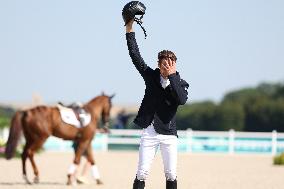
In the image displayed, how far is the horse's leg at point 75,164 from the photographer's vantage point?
54.5 ft

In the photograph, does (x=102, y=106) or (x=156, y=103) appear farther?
(x=102, y=106)

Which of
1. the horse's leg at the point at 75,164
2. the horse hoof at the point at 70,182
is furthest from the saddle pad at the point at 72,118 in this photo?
the horse hoof at the point at 70,182

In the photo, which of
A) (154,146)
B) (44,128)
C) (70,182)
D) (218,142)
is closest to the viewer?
(154,146)

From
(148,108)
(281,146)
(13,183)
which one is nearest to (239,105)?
Result: (281,146)

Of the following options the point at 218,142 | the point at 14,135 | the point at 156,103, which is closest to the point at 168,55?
the point at 156,103

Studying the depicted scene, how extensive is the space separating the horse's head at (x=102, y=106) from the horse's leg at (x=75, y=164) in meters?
0.86

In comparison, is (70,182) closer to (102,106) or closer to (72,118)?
(72,118)

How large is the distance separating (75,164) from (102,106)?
1.72 metres

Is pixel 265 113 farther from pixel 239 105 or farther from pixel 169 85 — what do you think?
pixel 169 85

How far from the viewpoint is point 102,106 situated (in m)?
18.2

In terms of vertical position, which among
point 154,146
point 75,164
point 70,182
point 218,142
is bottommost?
point 70,182

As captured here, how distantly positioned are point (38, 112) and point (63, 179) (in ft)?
5.42

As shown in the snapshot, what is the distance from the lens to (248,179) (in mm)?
18922

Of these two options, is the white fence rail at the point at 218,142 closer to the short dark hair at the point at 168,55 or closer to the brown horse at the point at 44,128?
the brown horse at the point at 44,128
